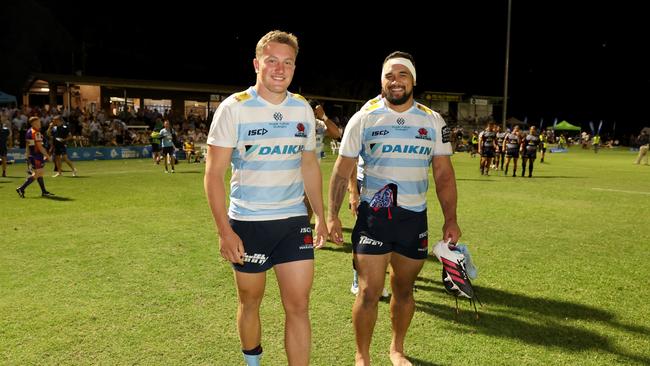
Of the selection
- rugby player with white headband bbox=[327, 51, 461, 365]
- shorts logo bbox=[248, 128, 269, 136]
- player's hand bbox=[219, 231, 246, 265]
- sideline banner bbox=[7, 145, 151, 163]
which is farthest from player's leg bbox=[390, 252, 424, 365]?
sideline banner bbox=[7, 145, 151, 163]

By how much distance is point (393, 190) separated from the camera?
404 centimetres

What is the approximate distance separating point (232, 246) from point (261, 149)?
64 cm

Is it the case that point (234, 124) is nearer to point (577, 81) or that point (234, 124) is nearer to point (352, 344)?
point (352, 344)

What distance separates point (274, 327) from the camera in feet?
16.6

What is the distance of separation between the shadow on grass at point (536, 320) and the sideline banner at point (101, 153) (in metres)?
25.1

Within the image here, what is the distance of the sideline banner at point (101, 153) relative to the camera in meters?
25.2

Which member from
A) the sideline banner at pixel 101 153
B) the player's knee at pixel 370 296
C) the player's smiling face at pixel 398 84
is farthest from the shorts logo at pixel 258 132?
the sideline banner at pixel 101 153

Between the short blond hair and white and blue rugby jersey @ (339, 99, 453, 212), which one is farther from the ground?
the short blond hair

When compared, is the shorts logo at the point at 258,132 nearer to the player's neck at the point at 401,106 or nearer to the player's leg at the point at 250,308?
the player's leg at the point at 250,308

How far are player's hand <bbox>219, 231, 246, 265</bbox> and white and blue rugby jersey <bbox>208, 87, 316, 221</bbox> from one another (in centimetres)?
21

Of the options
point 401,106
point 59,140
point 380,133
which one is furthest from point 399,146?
point 59,140

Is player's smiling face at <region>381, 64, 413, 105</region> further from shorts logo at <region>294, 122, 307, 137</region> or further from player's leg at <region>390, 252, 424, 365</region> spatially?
player's leg at <region>390, 252, 424, 365</region>

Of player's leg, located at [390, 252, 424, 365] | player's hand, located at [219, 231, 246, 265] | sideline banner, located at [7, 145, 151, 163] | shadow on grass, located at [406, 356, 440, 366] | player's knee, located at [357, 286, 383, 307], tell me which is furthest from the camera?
sideline banner, located at [7, 145, 151, 163]

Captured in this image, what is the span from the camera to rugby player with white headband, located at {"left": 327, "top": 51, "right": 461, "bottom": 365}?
13.2 ft
